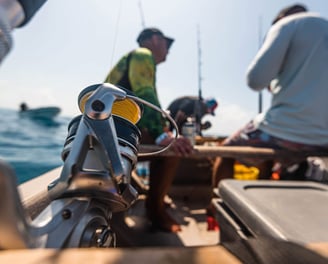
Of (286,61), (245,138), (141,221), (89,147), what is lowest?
(141,221)

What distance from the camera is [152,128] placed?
1.59 m

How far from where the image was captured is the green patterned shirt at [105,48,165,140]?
1526 millimetres

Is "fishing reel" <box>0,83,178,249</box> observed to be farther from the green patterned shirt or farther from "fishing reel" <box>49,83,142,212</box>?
the green patterned shirt

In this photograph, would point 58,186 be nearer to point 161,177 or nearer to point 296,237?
point 296,237

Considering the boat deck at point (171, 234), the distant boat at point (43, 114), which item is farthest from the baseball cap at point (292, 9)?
the distant boat at point (43, 114)

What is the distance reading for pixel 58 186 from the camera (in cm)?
35

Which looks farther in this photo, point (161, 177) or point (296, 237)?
point (161, 177)

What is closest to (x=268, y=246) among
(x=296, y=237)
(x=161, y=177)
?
(x=296, y=237)

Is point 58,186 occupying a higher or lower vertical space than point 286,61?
lower

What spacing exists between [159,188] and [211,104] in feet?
10.4

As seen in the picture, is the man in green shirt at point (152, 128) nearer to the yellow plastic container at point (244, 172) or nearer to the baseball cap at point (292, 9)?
the baseball cap at point (292, 9)

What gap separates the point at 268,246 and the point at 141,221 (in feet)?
5.22

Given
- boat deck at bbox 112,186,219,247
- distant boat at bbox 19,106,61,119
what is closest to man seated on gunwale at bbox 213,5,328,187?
boat deck at bbox 112,186,219,247

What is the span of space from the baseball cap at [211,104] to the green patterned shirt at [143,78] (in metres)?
3.01
